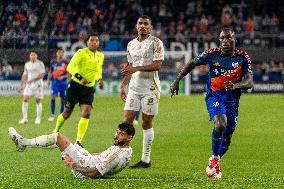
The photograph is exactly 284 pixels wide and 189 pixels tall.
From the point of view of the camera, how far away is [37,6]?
160 feet

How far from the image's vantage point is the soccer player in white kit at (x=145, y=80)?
14.7 metres

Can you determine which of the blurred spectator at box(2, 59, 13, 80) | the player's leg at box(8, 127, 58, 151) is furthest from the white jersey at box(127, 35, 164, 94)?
the blurred spectator at box(2, 59, 13, 80)

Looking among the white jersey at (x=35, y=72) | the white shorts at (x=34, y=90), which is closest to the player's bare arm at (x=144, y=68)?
the white shorts at (x=34, y=90)

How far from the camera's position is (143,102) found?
48.9ft

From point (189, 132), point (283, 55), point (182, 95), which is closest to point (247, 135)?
point (189, 132)

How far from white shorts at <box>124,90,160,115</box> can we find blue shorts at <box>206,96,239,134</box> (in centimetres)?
177

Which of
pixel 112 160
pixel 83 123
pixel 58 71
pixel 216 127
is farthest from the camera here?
pixel 58 71

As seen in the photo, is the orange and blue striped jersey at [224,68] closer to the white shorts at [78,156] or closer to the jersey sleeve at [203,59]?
the jersey sleeve at [203,59]

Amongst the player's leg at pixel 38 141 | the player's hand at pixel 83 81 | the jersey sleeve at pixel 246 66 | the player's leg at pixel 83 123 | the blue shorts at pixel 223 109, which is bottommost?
the player's leg at pixel 83 123

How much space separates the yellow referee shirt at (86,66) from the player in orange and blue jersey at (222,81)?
6.14 metres

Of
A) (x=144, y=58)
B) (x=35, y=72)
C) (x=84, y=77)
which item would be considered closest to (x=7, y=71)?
(x=35, y=72)

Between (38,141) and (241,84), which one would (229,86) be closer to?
(241,84)

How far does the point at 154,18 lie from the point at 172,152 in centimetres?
3135

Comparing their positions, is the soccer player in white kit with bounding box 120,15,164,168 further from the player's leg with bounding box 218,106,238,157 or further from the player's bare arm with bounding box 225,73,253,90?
the player's bare arm with bounding box 225,73,253,90
